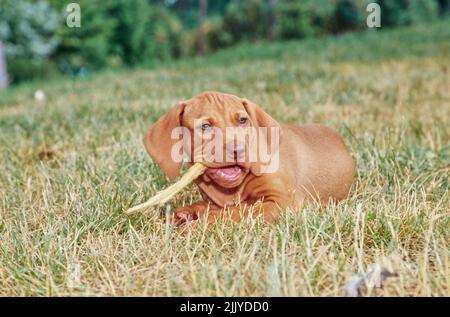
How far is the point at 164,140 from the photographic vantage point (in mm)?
2693

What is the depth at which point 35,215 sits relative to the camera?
9.00 feet

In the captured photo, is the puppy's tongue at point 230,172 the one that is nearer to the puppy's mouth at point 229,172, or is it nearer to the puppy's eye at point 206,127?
the puppy's mouth at point 229,172

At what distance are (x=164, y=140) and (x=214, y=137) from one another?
10.2 inches

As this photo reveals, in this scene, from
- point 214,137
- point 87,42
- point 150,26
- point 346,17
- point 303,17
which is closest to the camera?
point 214,137

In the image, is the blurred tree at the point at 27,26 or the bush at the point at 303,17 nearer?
the blurred tree at the point at 27,26

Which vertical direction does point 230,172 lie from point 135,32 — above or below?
below

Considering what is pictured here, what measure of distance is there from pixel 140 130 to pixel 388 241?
251cm

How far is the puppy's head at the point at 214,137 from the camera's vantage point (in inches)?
99.9

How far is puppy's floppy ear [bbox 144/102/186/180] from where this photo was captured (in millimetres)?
2682

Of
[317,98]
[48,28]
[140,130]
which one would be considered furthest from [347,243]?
[48,28]

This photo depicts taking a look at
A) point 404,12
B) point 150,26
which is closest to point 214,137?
point 150,26

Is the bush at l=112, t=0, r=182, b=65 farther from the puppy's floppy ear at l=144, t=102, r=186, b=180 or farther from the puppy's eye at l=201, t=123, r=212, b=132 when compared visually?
the puppy's eye at l=201, t=123, r=212, b=132

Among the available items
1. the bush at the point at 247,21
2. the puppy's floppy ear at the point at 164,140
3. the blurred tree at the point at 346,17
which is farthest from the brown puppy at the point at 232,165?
the bush at the point at 247,21

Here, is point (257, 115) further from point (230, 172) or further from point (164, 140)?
point (164, 140)
